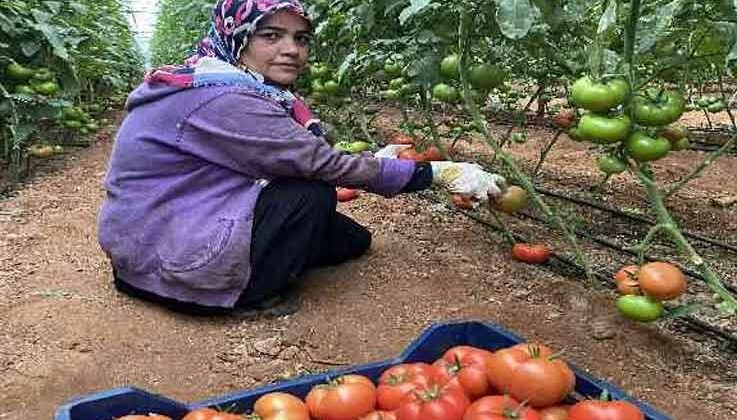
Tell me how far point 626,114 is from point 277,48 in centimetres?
112

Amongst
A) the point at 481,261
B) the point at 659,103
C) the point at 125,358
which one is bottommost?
the point at 125,358

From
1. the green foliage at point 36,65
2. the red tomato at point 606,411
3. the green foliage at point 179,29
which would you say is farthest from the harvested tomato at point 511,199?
the green foliage at point 179,29

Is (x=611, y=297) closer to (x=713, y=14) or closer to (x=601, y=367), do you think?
(x=601, y=367)

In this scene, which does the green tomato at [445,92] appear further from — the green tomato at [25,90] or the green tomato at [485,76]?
the green tomato at [25,90]

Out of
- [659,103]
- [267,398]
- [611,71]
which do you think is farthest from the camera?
[611,71]

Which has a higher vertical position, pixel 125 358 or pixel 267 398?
pixel 267 398

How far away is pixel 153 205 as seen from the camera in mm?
2400


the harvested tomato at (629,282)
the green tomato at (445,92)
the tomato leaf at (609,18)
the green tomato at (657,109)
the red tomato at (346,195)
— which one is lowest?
the red tomato at (346,195)

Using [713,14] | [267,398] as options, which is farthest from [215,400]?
[713,14]

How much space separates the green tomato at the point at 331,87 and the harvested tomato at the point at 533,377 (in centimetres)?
216

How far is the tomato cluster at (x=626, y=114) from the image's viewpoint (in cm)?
170

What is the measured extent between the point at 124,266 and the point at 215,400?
3.26 feet

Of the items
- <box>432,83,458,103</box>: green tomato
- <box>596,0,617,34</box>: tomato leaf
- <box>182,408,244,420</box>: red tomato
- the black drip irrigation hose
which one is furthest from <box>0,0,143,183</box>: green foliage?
<box>596,0,617,34</box>: tomato leaf

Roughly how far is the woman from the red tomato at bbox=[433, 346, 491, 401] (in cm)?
75
